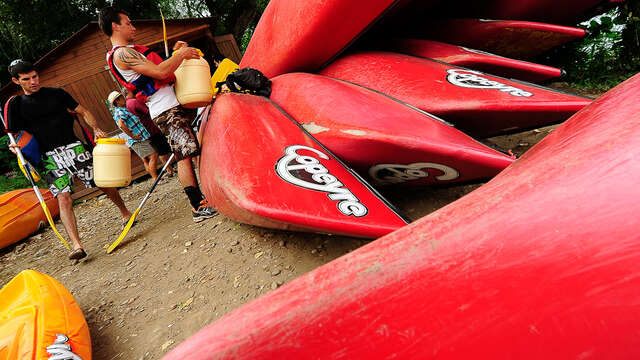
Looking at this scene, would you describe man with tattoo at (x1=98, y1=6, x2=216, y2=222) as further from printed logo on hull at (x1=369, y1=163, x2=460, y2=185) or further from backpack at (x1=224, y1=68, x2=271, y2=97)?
printed logo on hull at (x1=369, y1=163, x2=460, y2=185)

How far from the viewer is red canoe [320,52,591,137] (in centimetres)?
158

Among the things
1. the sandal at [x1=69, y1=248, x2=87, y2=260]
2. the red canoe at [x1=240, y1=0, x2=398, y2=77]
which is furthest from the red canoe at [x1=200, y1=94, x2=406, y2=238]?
the sandal at [x1=69, y1=248, x2=87, y2=260]

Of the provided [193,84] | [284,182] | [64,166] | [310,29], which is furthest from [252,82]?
[64,166]

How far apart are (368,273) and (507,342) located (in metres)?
0.27

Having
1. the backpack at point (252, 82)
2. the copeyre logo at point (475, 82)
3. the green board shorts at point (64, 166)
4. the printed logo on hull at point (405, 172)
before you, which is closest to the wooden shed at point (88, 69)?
the green board shorts at point (64, 166)

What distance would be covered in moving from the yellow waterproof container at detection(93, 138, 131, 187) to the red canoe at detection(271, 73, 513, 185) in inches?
72.5

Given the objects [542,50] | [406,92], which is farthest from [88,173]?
[542,50]

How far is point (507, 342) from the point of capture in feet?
1.78

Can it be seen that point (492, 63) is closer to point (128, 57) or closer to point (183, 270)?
point (183, 270)

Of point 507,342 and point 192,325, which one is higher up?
point 507,342

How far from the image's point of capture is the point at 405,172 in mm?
1578

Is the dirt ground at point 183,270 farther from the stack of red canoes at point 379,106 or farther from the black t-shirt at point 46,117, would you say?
the black t-shirt at point 46,117

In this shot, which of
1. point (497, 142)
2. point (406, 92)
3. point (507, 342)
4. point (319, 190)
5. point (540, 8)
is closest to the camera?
point (507, 342)

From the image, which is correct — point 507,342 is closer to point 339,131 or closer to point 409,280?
point 409,280
